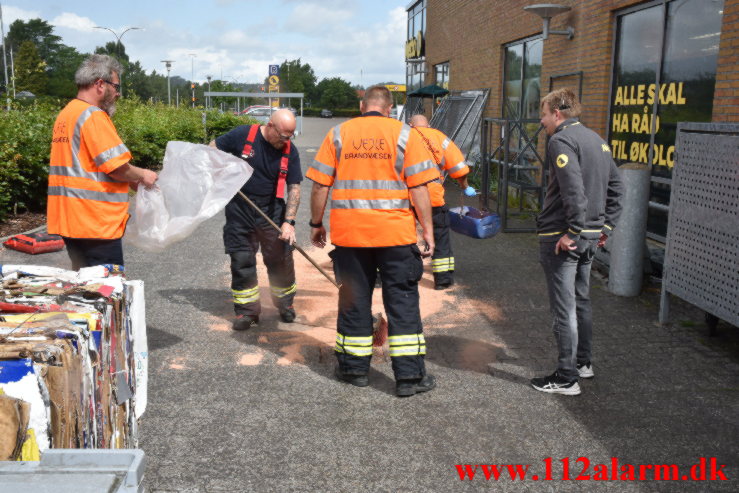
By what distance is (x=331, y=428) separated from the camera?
3.99 metres

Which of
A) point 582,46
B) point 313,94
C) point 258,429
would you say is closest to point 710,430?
point 258,429

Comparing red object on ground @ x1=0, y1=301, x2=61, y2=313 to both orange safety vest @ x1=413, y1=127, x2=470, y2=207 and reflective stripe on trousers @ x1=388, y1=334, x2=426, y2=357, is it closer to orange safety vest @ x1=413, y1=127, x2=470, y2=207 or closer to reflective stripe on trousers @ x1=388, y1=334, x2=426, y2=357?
reflective stripe on trousers @ x1=388, y1=334, x2=426, y2=357

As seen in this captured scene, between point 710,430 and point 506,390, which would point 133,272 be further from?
point 710,430

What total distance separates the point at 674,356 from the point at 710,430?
4.15 ft

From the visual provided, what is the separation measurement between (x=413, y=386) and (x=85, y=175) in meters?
2.46

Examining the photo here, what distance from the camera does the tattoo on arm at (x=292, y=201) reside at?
5512 mm

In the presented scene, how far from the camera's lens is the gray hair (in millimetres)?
4352

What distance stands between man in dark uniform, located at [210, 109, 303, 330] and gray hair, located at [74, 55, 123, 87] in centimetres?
123

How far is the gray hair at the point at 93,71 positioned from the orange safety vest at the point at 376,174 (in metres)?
1.43

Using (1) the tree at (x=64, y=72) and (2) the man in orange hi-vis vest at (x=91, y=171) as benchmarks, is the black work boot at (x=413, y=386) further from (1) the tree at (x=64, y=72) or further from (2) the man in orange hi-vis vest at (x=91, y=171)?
(1) the tree at (x=64, y=72)

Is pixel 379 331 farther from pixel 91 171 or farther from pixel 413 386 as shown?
pixel 91 171

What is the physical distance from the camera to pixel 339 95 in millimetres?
97188

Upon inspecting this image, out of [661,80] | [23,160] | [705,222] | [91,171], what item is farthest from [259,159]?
[23,160]

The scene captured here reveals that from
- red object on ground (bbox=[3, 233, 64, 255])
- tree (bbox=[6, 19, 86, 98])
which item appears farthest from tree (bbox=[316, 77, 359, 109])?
red object on ground (bbox=[3, 233, 64, 255])
